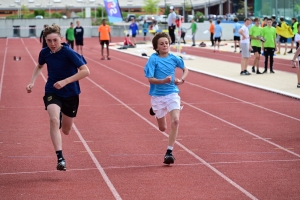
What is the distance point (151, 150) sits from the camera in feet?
32.5

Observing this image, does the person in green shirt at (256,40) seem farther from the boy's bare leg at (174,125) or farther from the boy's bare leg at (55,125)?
the boy's bare leg at (55,125)

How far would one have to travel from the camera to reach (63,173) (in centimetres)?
832

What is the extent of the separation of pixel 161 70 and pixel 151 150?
154 centimetres

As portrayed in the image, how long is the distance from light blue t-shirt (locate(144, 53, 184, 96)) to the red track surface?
36.6 inches

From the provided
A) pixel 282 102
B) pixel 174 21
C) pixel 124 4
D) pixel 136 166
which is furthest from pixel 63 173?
pixel 124 4

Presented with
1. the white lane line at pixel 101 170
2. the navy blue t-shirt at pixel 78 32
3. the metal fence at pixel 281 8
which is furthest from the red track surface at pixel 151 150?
the metal fence at pixel 281 8

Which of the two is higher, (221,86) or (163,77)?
(163,77)

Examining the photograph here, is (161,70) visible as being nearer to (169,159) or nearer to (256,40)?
(169,159)

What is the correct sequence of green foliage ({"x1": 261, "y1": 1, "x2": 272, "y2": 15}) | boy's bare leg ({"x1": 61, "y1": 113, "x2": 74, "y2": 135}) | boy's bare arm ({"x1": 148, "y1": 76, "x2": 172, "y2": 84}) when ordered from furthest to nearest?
green foliage ({"x1": 261, "y1": 1, "x2": 272, "y2": 15}), boy's bare leg ({"x1": 61, "y1": 113, "x2": 74, "y2": 135}), boy's bare arm ({"x1": 148, "y1": 76, "x2": 172, "y2": 84})

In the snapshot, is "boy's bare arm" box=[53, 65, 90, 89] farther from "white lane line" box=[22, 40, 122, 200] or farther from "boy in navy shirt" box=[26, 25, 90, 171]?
"white lane line" box=[22, 40, 122, 200]

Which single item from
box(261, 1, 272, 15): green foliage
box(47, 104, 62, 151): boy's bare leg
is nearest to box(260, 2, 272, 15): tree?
box(261, 1, 272, 15): green foliage

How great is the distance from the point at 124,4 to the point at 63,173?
311ft

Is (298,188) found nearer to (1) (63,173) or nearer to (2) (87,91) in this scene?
(1) (63,173)

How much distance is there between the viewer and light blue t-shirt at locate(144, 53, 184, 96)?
8.81 m
